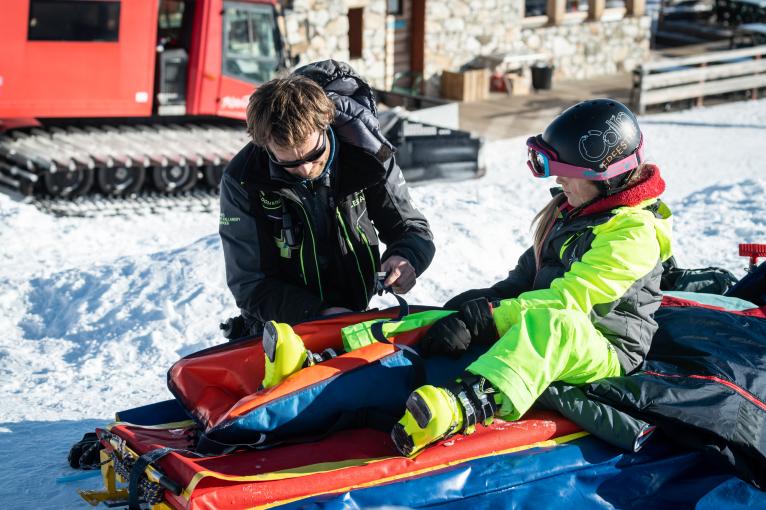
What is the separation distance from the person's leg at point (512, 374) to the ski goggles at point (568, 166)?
1.91ft

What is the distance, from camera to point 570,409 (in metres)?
3.41

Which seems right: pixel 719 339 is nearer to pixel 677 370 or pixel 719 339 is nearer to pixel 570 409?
pixel 677 370

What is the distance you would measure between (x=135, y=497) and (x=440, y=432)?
95cm

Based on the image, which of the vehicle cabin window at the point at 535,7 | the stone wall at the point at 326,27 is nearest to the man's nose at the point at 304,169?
the stone wall at the point at 326,27

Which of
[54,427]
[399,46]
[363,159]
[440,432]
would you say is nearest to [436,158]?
[399,46]

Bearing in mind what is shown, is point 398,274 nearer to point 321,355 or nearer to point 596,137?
point 321,355

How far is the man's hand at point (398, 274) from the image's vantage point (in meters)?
3.88

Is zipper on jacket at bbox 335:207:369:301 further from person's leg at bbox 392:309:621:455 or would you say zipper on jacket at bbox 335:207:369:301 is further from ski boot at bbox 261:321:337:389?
person's leg at bbox 392:309:621:455

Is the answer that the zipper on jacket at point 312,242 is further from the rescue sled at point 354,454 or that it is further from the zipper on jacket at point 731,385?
the zipper on jacket at point 731,385

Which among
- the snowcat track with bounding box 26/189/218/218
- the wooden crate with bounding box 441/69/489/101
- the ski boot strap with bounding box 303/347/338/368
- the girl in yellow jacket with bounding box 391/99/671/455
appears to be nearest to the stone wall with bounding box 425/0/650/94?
the wooden crate with bounding box 441/69/489/101

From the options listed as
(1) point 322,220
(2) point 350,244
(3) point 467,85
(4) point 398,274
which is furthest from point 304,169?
(3) point 467,85

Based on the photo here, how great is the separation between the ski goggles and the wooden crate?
12.9 meters

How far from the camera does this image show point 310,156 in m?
3.63

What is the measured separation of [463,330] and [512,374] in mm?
320
